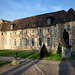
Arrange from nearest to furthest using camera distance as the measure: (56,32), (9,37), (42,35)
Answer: (56,32)
(42,35)
(9,37)

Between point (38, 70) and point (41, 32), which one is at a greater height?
point (41, 32)

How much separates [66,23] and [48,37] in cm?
628

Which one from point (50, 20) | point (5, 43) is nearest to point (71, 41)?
point (50, 20)

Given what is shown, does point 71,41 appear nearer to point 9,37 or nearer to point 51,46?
point 51,46

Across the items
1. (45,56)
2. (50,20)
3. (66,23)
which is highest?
(50,20)

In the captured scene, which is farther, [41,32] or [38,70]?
[41,32]

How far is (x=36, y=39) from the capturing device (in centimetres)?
2656

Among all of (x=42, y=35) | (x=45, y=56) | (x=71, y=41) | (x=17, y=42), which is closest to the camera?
(x=45, y=56)

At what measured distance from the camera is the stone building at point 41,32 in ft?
70.7

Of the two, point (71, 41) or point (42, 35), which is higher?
point (42, 35)

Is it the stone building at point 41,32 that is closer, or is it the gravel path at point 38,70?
the gravel path at point 38,70

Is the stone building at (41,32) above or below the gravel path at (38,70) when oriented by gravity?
above

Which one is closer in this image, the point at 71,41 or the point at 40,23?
the point at 71,41

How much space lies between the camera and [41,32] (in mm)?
25781
